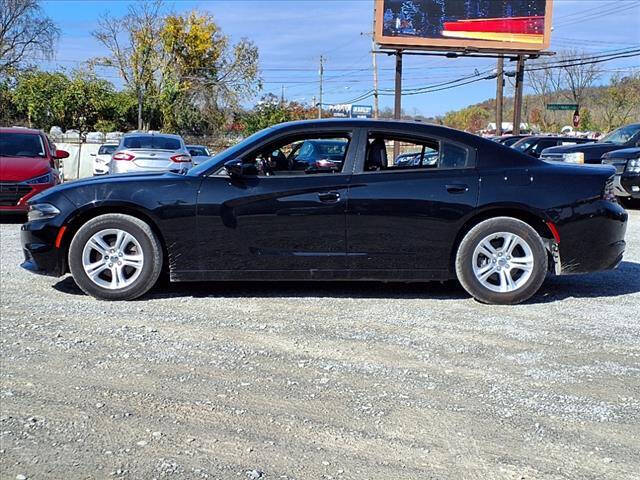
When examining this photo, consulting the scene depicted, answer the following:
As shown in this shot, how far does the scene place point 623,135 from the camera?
17031mm

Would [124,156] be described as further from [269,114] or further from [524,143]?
[269,114]

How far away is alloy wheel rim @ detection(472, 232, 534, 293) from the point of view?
19.2 ft

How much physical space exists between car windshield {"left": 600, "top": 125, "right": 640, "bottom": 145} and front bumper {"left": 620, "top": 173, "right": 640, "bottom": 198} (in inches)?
126

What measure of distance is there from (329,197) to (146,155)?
10521 millimetres

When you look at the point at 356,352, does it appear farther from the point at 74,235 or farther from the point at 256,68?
the point at 256,68

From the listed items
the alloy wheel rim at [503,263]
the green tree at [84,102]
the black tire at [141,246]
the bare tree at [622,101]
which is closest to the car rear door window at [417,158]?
the alloy wheel rim at [503,263]

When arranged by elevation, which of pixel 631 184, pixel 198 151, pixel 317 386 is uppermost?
pixel 198 151

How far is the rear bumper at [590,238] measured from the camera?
591 cm

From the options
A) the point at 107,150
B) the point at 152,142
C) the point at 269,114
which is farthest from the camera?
the point at 269,114

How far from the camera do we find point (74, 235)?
19.4 ft

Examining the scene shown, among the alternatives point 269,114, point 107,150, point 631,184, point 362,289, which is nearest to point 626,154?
point 631,184

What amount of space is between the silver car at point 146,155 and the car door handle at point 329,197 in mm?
9321

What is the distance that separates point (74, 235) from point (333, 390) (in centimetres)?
307

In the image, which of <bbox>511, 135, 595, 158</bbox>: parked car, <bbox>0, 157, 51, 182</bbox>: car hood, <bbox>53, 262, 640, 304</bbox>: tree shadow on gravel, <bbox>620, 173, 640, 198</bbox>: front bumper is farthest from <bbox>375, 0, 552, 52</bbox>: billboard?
<bbox>53, 262, 640, 304</bbox>: tree shadow on gravel
